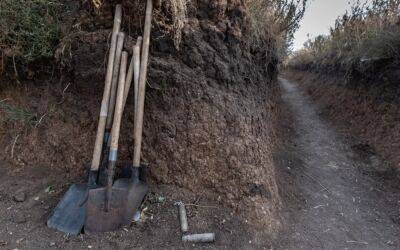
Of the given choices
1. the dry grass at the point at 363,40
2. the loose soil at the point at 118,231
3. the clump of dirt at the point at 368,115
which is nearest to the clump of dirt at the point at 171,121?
the loose soil at the point at 118,231

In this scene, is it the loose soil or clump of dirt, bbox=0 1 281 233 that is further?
clump of dirt, bbox=0 1 281 233

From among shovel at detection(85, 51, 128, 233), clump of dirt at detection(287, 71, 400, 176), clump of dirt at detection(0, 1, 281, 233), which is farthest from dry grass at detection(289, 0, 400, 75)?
shovel at detection(85, 51, 128, 233)

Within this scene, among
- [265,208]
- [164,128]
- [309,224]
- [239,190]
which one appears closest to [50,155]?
[164,128]

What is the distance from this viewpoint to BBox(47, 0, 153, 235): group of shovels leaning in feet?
9.80

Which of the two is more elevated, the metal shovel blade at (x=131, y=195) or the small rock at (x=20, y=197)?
the metal shovel blade at (x=131, y=195)

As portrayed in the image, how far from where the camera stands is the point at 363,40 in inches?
291

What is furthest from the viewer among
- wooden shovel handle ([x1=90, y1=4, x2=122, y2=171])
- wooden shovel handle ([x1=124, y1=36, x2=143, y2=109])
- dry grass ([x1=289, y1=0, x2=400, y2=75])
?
dry grass ([x1=289, y1=0, x2=400, y2=75])

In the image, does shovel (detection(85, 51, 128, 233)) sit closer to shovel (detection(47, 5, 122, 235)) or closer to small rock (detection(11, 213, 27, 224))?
shovel (detection(47, 5, 122, 235))

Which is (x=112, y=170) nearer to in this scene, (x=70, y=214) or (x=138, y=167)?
(x=138, y=167)

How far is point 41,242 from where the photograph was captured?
2.89 metres

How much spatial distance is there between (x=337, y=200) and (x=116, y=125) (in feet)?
9.68

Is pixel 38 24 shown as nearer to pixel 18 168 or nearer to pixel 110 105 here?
pixel 110 105

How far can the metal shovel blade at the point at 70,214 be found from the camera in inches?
117

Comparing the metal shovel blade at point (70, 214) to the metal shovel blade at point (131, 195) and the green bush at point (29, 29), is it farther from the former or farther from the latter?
the green bush at point (29, 29)
